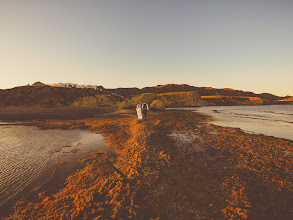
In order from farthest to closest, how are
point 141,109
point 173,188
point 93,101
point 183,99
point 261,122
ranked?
point 183,99 < point 93,101 < point 261,122 < point 141,109 < point 173,188

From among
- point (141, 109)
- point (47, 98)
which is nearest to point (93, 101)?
point (47, 98)

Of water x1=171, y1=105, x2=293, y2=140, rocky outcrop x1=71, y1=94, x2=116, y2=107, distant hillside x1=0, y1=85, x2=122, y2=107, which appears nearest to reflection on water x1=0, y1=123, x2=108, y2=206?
water x1=171, y1=105, x2=293, y2=140

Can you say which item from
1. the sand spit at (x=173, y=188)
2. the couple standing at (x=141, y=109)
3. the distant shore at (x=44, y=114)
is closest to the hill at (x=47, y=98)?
the distant shore at (x=44, y=114)

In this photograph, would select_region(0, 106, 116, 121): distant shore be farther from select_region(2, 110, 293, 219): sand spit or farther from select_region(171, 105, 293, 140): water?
select_region(171, 105, 293, 140): water

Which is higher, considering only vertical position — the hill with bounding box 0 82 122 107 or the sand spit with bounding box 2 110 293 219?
the hill with bounding box 0 82 122 107

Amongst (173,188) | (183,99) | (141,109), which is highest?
(183,99)

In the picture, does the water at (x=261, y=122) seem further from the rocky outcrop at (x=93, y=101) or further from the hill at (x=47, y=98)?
the hill at (x=47, y=98)

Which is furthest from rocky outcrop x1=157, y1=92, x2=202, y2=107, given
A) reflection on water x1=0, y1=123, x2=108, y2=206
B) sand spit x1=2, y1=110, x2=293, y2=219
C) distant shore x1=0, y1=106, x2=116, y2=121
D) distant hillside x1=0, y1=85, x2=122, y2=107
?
sand spit x1=2, y1=110, x2=293, y2=219

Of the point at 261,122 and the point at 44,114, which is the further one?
the point at 44,114

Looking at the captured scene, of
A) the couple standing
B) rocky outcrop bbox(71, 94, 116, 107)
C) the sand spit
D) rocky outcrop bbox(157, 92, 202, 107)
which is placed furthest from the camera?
rocky outcrop bbox(157, 92, 202, 107)

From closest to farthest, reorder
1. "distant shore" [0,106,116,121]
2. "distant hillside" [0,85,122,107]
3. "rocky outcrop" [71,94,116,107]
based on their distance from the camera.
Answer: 1. "distant shore" [0,106,116,121]
2. "distant hillside" [0,85,122,107]
3. "rocky outcrop" [71,94,116,107]

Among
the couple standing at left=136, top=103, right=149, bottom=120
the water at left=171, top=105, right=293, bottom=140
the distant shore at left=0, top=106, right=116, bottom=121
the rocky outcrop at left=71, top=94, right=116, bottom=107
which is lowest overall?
the water at left=171, top=105, right=293, bottom=140

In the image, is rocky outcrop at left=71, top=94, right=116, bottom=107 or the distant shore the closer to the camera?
the distant shore

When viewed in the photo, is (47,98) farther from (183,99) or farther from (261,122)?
(183,99)
